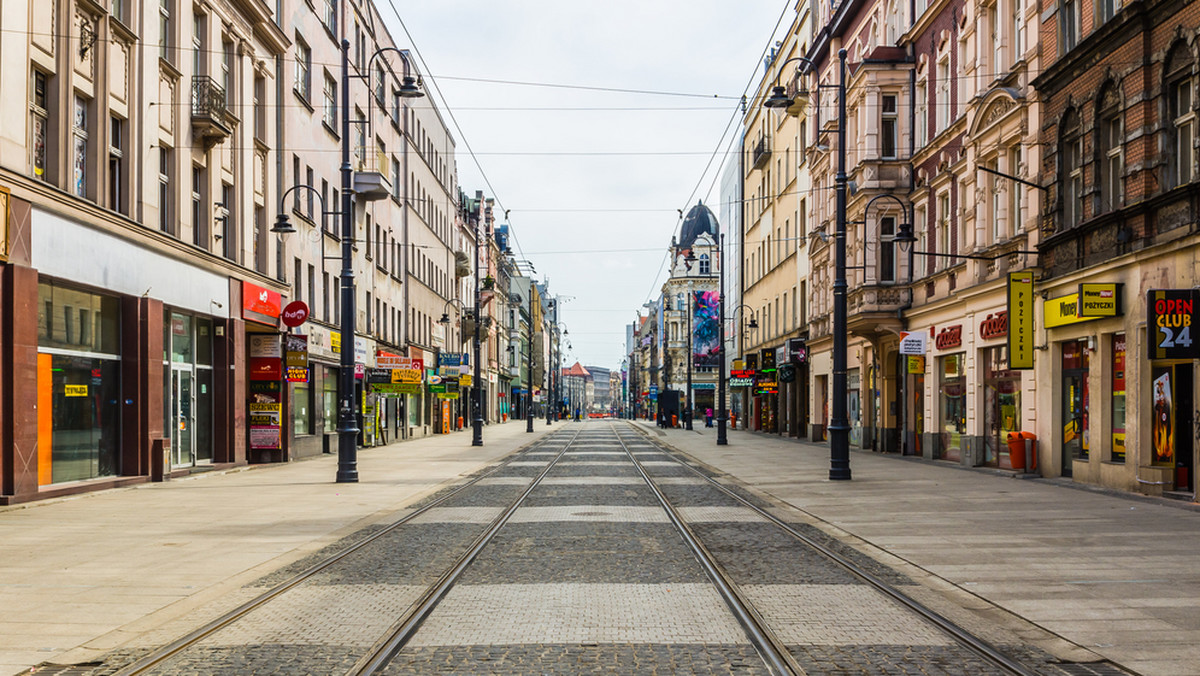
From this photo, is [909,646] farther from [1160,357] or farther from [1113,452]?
[1113,452]


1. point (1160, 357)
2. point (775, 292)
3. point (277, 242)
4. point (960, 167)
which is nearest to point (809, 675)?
point (1160, 357)

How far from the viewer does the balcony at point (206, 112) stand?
79.7ft

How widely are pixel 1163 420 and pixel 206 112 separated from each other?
791 inches

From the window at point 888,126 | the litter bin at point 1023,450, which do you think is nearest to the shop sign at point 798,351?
the window at point 888,126

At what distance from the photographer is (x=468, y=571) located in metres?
10.6

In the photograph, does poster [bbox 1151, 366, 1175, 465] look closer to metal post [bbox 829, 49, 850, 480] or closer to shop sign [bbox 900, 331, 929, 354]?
metal post [bbox 829, 49, 850, 480]

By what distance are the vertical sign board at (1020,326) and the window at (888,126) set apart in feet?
39.0

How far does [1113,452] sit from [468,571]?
14.1 metres

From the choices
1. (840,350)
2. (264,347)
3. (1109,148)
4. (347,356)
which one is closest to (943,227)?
(840,350)

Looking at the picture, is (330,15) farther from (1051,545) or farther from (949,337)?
(1051,545)

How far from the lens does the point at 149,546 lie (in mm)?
12359

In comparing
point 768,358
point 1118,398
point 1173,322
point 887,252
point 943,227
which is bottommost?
point 1118,398

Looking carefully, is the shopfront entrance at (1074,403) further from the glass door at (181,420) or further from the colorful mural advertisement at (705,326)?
the colorful mural advertisement at (705,326)

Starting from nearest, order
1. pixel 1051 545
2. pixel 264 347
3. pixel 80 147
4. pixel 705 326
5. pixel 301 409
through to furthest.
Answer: pixel 1051 545 < pixel 80 147 < pixel 264 347 < pixel 301 409 < pixel 705 326
